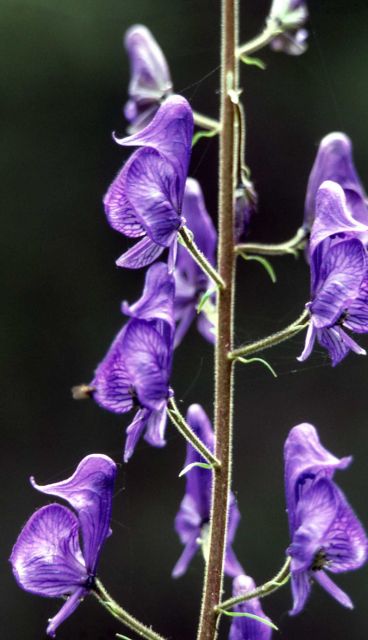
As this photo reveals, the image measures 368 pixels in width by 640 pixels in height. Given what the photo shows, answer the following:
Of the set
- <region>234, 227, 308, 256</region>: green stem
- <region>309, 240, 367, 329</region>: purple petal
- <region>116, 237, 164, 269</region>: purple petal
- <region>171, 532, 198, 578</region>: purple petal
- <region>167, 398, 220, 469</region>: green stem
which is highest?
<region>116, 237, 164, 269</region>: purple petal

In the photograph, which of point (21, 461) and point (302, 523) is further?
point (21, 461)

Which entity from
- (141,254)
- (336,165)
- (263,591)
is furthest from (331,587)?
(336,165)

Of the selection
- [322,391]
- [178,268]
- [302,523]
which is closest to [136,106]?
[178,268]

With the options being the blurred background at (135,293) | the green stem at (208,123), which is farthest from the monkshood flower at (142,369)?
the blurred background at (135,293)

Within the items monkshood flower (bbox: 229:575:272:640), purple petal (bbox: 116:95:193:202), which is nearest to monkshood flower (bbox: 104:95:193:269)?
purple petal (bbox: 116:95:193:202)

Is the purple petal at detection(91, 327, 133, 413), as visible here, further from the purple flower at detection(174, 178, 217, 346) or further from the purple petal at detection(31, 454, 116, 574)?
the purple flower at detection(174, 178, 217, 346)

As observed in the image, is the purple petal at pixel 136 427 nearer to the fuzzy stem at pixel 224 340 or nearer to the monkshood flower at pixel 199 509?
the fuzzy stem at pixel 224 340

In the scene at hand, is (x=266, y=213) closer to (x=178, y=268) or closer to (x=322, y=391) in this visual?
(x=322, y=391)
